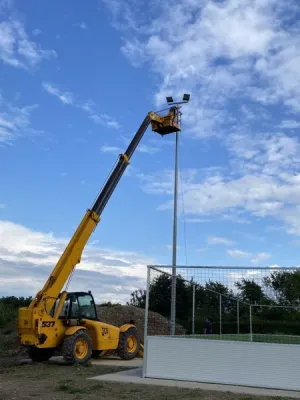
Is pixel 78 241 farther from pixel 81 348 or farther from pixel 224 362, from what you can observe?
pixel 224 362

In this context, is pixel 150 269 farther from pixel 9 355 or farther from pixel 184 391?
pixel 9 355

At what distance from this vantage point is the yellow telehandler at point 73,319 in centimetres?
1380

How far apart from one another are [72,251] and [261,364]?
6623mm

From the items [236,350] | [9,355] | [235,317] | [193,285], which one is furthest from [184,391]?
[9,355]

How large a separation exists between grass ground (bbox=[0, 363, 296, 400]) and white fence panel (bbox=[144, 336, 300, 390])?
3.69 ft

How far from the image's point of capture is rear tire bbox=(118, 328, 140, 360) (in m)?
16.0

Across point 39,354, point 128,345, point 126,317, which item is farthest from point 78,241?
point 126,317

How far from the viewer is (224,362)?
1098cm

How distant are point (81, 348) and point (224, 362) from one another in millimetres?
5082

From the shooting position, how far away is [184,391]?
388 inches

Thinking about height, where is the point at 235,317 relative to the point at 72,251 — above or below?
below

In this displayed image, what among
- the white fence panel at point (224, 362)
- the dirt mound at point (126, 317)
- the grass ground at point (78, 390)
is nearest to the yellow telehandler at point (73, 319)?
the grass ground at point (78, 390)

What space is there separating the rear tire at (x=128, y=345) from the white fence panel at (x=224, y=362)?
436 cm

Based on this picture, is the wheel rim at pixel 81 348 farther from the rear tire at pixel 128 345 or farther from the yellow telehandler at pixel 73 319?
the rear tire at pixel 128 345
